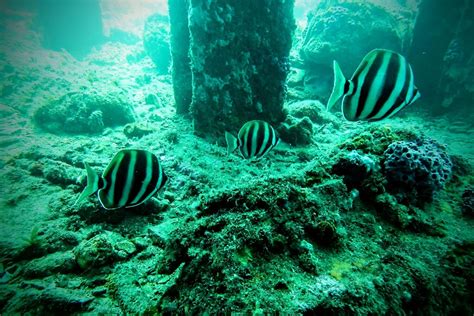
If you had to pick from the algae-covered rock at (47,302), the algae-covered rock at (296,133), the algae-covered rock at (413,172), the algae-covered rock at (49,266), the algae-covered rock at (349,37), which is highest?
the algae-covered rock at (349,37)

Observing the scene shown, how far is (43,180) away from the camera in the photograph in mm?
4828

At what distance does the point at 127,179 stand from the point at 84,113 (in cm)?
980

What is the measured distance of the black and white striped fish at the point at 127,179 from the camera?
1925 millimetres

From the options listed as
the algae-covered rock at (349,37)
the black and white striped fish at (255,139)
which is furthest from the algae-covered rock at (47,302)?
the algae-covered rock at (349,37)

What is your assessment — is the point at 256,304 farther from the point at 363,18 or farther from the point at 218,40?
the point at 363,18

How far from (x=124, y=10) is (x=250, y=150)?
36.4 meters

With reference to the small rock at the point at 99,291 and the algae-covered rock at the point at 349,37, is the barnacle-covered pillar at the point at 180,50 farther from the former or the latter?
the small rock at the point at 99,291

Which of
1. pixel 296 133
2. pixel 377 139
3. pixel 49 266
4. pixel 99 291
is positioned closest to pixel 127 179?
pixel 99 291

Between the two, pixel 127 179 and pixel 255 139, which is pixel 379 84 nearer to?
pixel 255 139

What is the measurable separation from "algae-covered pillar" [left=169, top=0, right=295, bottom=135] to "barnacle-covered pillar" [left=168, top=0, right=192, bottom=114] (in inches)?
62.7

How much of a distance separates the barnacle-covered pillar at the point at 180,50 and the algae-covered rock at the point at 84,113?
11.0 ft

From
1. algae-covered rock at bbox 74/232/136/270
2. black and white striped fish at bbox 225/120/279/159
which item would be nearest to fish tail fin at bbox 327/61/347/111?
black and white striped fish at bbox 225/120/279/159

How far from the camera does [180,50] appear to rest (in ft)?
26.6

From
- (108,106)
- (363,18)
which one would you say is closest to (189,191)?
(108,106)
